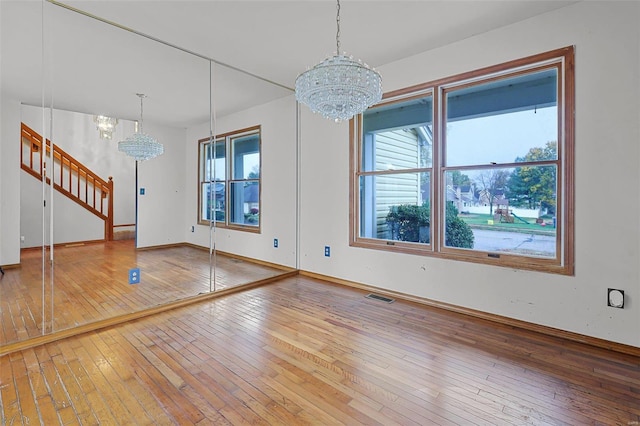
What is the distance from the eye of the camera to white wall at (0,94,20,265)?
2.64 meters

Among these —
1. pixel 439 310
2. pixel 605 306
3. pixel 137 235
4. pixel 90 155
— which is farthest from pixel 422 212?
pixel 90 155

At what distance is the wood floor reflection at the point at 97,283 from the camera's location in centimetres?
262

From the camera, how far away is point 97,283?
3.12 m

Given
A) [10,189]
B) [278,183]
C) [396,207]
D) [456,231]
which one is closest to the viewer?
[10,189]

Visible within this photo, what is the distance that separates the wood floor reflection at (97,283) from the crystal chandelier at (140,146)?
99cm

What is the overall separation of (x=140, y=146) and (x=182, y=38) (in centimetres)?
122

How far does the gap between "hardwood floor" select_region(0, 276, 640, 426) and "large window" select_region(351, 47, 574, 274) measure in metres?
0.82

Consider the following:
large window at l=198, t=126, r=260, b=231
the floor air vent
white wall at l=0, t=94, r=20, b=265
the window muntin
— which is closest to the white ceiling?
white wall at l=0, t=94, r=20, b=265

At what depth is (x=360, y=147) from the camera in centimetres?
391

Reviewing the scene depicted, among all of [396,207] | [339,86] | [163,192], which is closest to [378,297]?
[396,207]

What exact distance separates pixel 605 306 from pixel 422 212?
169cm

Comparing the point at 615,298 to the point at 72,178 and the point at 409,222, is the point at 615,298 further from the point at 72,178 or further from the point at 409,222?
the point at 72,178

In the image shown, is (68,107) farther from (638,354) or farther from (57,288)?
(638,354)

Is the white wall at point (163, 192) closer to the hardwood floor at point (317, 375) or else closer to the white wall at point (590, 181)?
the hardwood floor at point (317, 375)
